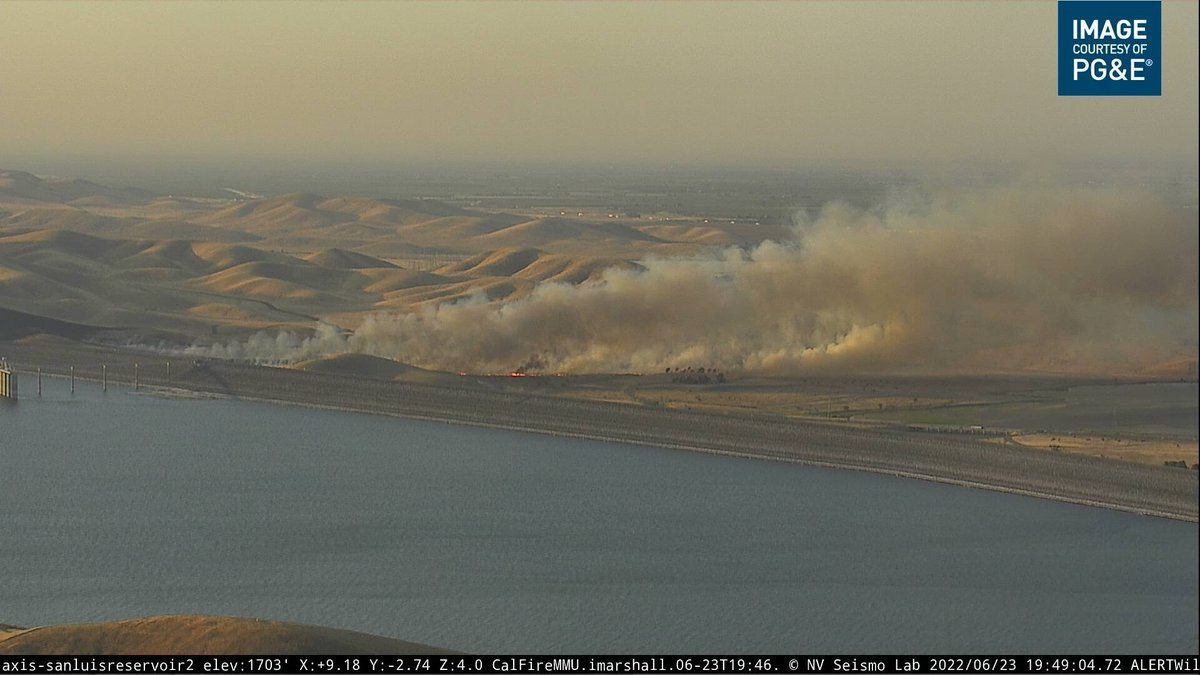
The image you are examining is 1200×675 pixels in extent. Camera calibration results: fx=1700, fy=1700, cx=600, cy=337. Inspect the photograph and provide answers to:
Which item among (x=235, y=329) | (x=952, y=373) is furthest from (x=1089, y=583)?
(x=235, y=329)

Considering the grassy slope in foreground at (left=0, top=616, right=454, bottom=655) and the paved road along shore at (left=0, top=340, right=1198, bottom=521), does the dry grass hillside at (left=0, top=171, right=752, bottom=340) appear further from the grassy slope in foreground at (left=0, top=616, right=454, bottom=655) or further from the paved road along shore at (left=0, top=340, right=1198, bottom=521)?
the grassy slope in foreground at (left=0, top=616, right=454, bottom=655)

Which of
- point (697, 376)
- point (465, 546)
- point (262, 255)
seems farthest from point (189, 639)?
point (262, 255)

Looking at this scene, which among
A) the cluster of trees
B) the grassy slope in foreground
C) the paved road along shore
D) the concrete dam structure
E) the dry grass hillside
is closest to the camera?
the grassy slope in foreground

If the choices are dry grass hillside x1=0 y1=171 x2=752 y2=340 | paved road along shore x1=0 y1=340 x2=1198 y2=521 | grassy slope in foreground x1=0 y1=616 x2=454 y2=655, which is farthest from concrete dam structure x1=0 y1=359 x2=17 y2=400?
grassy slope in foreground x1=0 y1=616 x2=454 y2=655

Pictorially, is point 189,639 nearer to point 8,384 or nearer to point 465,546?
point 465,546

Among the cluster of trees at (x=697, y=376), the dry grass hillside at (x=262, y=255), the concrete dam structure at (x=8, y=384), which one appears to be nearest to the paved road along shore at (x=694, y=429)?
the concrete dam structure at (x=8, y=384)
